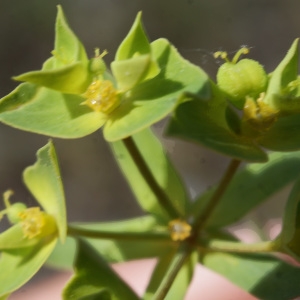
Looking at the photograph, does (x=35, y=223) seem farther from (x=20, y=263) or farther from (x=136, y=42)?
(x=136, y=42)

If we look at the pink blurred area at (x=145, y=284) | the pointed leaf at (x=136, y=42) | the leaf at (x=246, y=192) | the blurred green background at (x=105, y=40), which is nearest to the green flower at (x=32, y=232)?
the pointed leaf at (x=136, y=42)

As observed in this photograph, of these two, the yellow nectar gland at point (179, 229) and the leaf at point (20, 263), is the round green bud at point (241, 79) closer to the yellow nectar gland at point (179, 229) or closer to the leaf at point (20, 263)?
the yellow nectar gland at point (179, 229)

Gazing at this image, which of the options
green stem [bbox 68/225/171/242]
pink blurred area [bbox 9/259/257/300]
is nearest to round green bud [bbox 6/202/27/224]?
green stem [bbox 68/225/171/242]

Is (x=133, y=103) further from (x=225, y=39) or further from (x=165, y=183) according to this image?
(x=225, y=39)

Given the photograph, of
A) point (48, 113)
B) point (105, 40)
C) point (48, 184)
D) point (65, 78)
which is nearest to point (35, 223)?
point (48, 184)

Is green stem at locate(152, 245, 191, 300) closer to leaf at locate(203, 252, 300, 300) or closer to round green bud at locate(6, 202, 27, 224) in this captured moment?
leaf at locate(203, 252, 300, 300)
